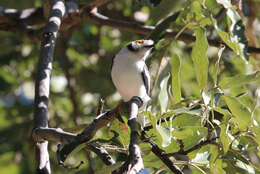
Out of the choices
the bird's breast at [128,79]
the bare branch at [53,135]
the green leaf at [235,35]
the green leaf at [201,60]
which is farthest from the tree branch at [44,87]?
the green leaf at [235,35]

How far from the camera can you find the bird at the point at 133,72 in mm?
2154

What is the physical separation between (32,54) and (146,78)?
239 centimetres

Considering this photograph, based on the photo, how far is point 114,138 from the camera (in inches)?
69.2

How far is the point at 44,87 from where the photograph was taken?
184cm

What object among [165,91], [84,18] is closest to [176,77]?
[165,91]

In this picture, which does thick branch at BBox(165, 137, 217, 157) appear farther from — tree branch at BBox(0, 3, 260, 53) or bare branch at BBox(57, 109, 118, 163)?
tree branch at BBox(0, 3, 260, 53)

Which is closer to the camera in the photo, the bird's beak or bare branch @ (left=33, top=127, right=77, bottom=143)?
bare branch @ (left=33, top=127, right=77, bottom=143)

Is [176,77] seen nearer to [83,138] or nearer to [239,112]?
[239,112]

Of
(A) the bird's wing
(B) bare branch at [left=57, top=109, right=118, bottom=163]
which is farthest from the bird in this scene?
(B) bare branch at [left=57, top=109, right=118, bottom=163]

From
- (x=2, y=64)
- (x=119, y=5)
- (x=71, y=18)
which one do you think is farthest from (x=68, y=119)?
(x=71, y=18)

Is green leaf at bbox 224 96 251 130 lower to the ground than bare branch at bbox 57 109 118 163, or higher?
higher

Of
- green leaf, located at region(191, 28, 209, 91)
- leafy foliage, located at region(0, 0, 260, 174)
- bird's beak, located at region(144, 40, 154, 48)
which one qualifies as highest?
green leaf, located at region(191, 28, 209, 91)

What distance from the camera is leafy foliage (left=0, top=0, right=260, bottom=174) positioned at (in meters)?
1.58

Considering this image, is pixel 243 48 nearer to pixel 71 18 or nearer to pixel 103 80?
pixel 71 18
